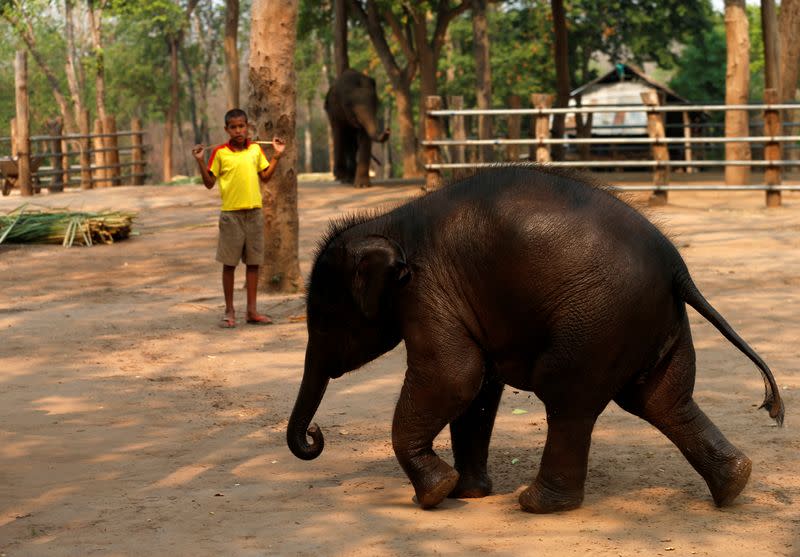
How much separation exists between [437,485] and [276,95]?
623 cm

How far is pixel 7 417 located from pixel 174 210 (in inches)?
478

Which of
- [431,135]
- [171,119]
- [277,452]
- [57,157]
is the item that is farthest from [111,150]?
[277,452]

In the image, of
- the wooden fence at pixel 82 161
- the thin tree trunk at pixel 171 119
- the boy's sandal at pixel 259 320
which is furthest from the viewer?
the thin tree trunk at pixel 171 119

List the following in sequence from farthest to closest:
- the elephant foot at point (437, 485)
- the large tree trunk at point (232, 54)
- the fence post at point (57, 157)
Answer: the fence post at point (57, 157) → the large tree trunk at point (232, 54) → the elephant foot at point (437, 485)

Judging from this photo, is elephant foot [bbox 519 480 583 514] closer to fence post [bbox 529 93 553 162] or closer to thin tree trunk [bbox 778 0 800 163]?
fence post [bbox 529 93 553 162]

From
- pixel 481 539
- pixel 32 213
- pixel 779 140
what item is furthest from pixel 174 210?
pixel 481 539

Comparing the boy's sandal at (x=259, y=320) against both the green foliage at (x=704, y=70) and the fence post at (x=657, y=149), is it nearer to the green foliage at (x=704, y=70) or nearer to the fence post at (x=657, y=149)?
the fence post at (x=657, y=149)

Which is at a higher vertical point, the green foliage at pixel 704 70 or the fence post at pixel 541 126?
the green foliage at pixel 704 70

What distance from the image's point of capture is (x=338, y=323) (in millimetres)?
5301

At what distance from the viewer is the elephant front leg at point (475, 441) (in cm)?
532

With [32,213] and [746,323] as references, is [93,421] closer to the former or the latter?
[746,323]

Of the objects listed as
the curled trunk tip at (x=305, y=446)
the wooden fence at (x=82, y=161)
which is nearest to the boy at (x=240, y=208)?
the curled trunk tip at (x=305, y=446)

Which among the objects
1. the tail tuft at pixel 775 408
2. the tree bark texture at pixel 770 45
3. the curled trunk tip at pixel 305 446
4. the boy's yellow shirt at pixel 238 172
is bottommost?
the curled trunk tip at pixel 305 446

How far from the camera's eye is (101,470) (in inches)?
226
